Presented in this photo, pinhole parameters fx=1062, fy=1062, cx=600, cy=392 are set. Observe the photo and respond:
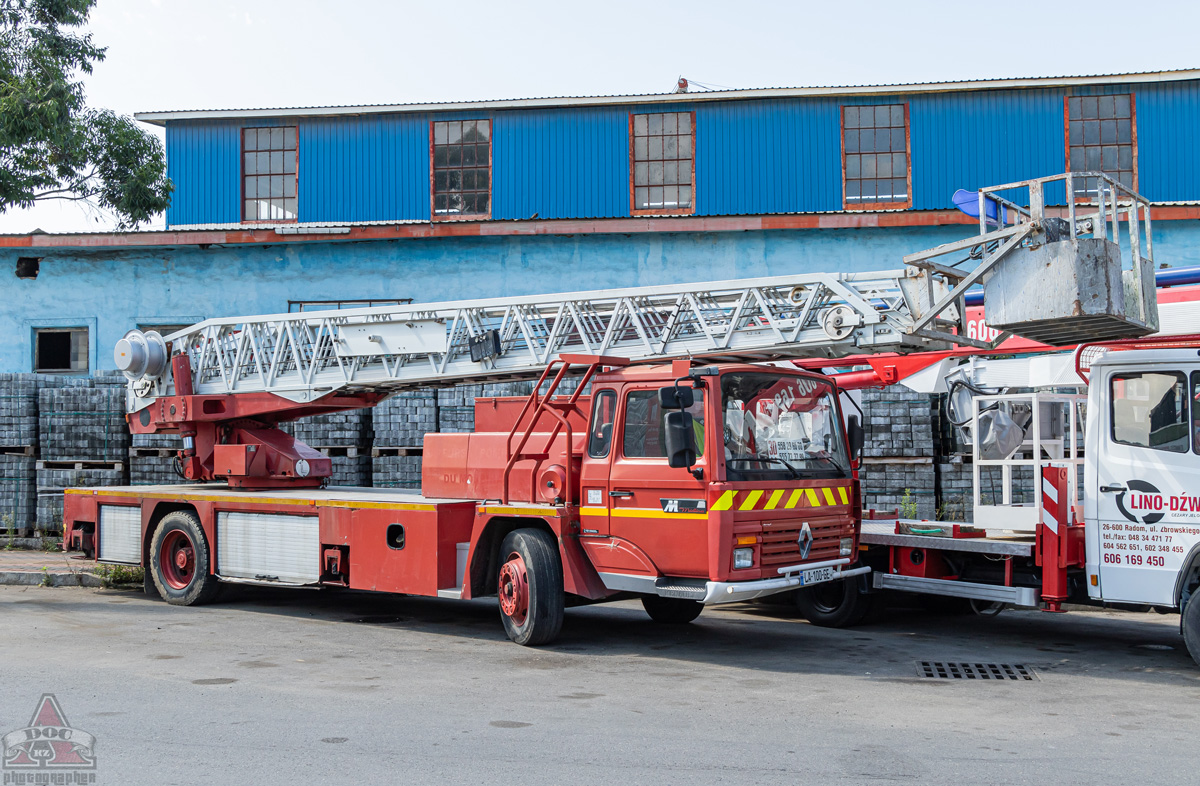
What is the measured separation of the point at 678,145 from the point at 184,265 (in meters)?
9.84

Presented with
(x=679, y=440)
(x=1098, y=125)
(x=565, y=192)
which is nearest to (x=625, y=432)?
(x=679, y=440)

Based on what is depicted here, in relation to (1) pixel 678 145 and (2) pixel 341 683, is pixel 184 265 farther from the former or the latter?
(2) pixel 341 683

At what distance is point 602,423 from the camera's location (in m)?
9.23

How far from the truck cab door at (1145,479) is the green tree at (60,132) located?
13.3m

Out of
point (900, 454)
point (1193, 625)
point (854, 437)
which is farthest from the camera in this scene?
point (900, 454)

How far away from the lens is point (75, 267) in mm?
20453

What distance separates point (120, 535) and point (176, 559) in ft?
3.20

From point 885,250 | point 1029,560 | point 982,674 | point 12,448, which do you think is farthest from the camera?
point 885,250

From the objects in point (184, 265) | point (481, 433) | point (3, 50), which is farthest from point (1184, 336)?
point (184, 265)

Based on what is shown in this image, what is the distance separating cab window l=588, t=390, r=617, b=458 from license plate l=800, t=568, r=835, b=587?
1942mm

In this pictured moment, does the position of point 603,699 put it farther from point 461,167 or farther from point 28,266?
point 28,266

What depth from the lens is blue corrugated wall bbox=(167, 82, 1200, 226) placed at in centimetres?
2027

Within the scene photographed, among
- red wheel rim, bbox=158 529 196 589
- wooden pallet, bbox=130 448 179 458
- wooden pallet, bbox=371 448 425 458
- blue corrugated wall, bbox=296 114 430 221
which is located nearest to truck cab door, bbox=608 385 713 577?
red wheel rim, bbox=158 529 196 589

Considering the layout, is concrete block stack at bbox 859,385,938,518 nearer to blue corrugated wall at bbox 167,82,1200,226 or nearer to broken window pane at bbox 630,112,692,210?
blue corrugated wall at bbox 167,82,1200,226
